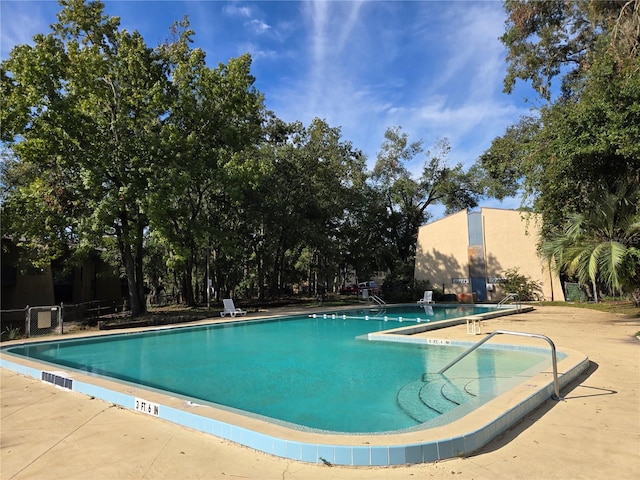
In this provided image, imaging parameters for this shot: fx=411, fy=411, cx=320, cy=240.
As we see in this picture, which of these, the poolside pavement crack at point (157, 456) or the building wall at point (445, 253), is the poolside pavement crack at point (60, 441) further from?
the building wall at point (445, 253)

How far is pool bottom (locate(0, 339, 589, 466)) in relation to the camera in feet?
10.7

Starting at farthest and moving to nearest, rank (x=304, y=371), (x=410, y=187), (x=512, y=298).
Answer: (x=410, y=187) → (x=512, y=298) → (x=304, y=371)

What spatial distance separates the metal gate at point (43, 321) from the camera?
11984 mm

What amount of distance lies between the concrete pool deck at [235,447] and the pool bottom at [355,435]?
0.23ft

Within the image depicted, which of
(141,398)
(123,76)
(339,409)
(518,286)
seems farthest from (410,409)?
(518,286)

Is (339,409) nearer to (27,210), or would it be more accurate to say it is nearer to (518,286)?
(27,210)

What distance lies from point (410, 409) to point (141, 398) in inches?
133

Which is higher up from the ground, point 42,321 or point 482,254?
point 482,254

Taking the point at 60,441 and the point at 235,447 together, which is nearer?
the point at 235,447

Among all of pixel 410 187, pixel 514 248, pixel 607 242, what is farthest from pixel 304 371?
pixel 410 187

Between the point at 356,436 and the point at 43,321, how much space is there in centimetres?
1237

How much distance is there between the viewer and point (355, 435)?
3645 millimetres

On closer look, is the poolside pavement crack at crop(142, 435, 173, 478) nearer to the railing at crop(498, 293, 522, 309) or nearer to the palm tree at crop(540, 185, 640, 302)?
the palm tree at crop(540, 185, 640, 302)

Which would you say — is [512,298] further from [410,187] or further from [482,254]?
[410,187]
